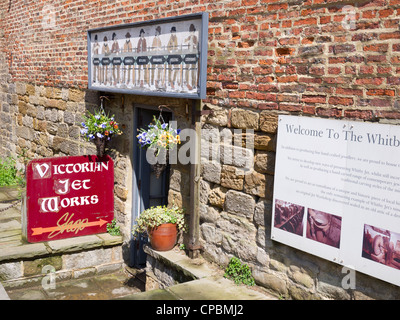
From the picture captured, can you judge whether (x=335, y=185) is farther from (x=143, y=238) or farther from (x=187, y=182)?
(x=143, y=238)

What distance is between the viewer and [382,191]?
3361mm

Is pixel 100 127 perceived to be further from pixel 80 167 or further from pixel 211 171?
pixel 211 171

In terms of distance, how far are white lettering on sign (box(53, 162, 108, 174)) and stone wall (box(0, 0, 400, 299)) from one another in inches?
13.6

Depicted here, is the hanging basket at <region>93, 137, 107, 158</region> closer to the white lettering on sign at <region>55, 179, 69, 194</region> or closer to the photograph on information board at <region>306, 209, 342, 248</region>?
the white lettering on sign at <region>55, 179, 69, 194</region>

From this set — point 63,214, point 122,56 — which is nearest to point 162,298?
point 63,214

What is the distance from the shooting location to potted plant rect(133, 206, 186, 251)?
17.3 feet

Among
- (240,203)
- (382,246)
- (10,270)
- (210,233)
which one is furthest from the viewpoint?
(10,270)

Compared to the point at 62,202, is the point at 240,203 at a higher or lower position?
higher

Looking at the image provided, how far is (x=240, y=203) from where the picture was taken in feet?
15.3

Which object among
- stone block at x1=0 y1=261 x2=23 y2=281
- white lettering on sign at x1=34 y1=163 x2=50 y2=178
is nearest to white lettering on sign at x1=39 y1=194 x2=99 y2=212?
white lettering on sign at x1=34 y1=163 x2=50 y2=178

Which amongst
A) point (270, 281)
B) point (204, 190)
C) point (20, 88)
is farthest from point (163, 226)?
point (20, 88)

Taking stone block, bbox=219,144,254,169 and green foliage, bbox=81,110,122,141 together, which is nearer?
stone block, bbox=219,144,254,169

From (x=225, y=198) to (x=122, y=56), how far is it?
2.57 metres

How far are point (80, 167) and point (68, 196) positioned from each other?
1.38ft
